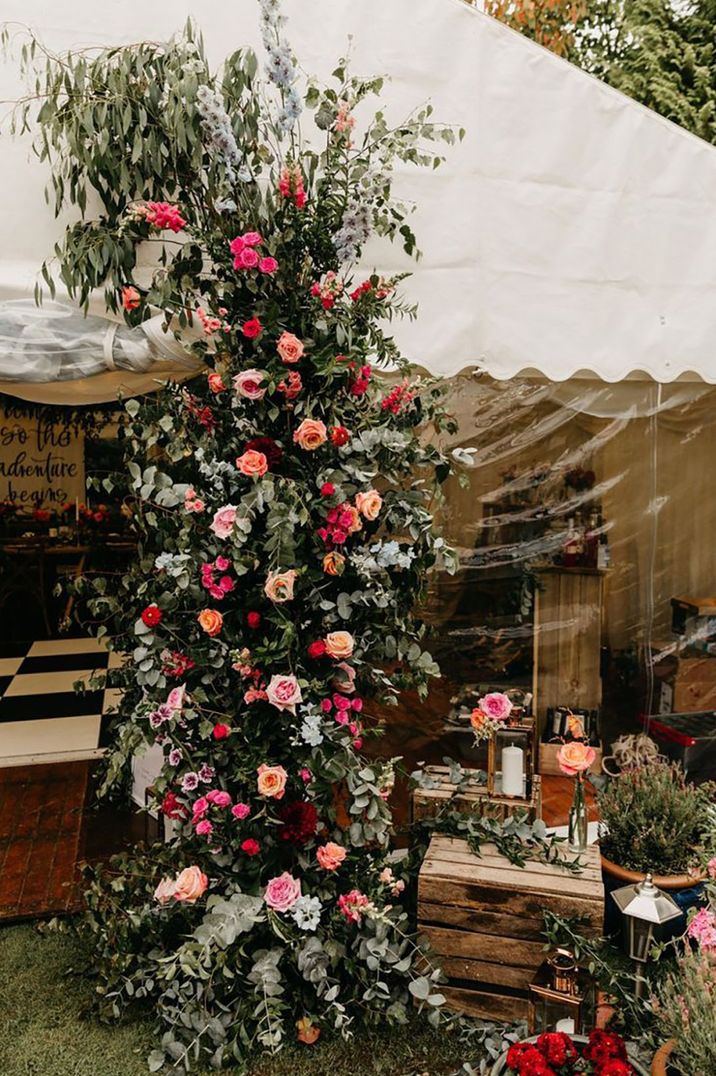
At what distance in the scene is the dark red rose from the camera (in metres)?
2.21

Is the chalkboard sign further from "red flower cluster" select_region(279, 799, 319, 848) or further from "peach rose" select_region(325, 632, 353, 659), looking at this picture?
"peach rose" select_region(325, 632, 353, 659)

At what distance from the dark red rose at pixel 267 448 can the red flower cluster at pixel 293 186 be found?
62 cm

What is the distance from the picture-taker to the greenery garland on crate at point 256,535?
2.13 meters

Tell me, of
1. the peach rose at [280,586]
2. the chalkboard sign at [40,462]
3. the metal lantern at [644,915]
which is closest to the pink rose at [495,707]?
the metal lantern at [644,915]

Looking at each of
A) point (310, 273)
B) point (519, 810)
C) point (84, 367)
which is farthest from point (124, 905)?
point (310, 273)

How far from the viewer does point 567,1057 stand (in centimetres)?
184

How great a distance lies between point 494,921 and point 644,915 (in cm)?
43

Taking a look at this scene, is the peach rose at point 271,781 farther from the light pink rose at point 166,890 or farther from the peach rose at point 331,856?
the light pink rose at point 166,890

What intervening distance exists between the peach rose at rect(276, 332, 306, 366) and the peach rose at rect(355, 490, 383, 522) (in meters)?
0.39

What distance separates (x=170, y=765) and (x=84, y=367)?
1.21 metres

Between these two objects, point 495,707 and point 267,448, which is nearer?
point 267,448

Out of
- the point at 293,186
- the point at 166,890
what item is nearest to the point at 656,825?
the point at 166,890

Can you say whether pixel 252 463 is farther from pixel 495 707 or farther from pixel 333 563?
pixel 495 707

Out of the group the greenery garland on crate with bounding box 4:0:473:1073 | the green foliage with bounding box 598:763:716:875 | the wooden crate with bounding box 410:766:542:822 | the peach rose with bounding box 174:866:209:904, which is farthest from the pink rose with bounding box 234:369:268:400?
the green foliage with bounding box 598:763:716:875
